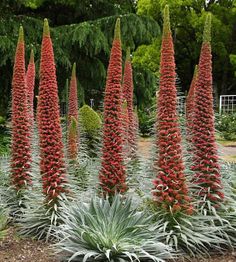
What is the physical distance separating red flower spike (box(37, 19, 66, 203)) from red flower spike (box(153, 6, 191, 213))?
4.21 ft

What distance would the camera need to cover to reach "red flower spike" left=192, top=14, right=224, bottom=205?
5156mm

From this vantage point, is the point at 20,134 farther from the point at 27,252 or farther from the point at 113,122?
the point at 27,252

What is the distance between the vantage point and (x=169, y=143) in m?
4.86

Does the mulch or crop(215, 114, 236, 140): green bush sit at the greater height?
crop(215, 114, 236, 140): green bush

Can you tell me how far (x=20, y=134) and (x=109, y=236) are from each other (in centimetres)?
237

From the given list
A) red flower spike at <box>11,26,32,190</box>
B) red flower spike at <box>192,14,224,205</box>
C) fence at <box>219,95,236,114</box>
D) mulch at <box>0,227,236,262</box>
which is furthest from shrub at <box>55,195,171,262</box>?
fence at <box>219,95,236,114</box>

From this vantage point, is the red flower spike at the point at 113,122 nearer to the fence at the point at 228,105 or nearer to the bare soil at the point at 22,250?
the bare soil at the point at 22,250

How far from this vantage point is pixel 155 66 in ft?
91.7

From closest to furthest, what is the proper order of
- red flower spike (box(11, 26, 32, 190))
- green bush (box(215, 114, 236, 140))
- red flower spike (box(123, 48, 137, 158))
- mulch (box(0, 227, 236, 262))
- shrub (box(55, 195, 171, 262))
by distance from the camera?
shrub (box(55, 195, 171, 262)) < mulch (box(0, 227, 236, 262)) < red flower spike (box(11, 26, 32, 190)) < red flower spike (box(123, 48, 137, 158)) < green bush (box(215, 114, 236, 140))

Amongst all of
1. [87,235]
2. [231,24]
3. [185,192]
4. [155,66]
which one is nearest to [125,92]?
[185,192]

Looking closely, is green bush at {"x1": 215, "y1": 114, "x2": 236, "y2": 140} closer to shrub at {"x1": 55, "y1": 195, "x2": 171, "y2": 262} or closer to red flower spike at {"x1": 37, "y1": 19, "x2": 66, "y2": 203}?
red flower spike at {"x1": 37, "y1": 19, "x2": 66, "y2": 203}

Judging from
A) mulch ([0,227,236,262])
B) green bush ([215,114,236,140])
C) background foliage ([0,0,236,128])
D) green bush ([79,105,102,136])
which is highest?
background foliage ([0,0,236,128])

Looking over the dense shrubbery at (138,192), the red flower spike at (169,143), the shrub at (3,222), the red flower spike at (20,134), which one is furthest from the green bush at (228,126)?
the red flower spike at (169,143)

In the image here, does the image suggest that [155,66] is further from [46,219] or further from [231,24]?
[46,219]
